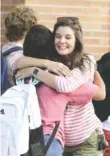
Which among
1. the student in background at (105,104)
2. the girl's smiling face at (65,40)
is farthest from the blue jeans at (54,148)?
the student in background at (105,104)

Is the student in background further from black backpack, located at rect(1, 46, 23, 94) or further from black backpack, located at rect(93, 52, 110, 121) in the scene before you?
black backpack, located at rect(1, 46, 23, 94)

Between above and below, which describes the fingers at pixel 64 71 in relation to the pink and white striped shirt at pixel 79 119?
above

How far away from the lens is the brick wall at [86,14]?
6.44 metres

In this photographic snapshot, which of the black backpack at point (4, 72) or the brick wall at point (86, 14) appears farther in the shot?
the brick wall at point (86, 14)

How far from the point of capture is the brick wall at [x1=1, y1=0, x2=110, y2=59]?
644 cm

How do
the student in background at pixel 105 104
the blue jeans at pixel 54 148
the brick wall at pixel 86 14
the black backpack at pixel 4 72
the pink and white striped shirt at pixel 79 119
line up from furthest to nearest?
1. the brick wall at pixel 86 14
2. the student in background at pixel 105 104
3. the black backpack at pixel 4 72
4. the pink and white striped shirt at pixel 79 119
5. the blue jeans at pixel 54 148

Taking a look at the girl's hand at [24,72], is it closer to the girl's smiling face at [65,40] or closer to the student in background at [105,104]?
the girl's smiling face at [65,40]

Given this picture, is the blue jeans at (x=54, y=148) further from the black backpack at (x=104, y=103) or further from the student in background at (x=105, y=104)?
the black backpack at (x=104, y=103)

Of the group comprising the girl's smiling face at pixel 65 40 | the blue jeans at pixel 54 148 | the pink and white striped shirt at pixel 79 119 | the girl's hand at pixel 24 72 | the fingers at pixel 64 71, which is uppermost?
the girl's smiling face at pixel 65 40

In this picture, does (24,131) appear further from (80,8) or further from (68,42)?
(80,8)

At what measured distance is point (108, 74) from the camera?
514 centimetres

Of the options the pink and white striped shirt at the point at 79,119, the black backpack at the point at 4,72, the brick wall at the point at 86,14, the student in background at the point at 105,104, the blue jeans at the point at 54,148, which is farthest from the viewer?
the brick wall at the point at 86,14

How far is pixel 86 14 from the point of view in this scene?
6.54 metres

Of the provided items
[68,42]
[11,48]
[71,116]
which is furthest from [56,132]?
[11,48]
